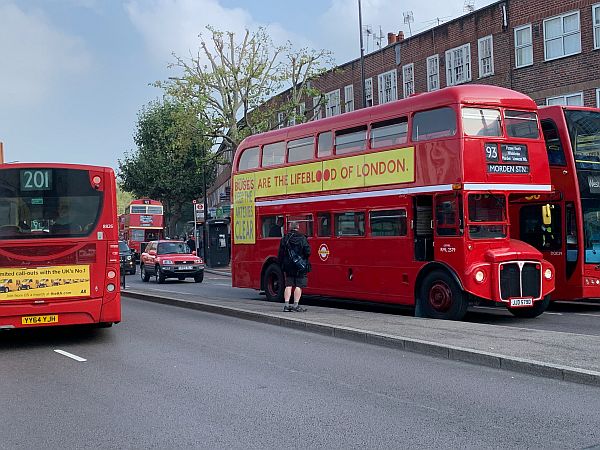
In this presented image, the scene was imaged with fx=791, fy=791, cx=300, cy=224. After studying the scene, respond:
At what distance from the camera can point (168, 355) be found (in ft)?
35.3

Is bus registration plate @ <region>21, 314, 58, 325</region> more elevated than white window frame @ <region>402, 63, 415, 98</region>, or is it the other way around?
white window frame @ <region>402, 63, 415, 98</region>

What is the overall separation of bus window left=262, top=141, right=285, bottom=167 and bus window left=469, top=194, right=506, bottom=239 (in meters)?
6.09

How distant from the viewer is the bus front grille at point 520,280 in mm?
13906

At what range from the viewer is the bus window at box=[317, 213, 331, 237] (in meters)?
17.4

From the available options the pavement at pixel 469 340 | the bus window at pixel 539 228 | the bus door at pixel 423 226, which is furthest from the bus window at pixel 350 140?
the bus window at pixel 539 228

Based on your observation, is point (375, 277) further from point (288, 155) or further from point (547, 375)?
point (547, 375)

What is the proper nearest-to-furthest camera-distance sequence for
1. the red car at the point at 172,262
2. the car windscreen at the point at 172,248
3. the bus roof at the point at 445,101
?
the bus roof at the point at 445,101 < the red car at the point at 172,262 < the car windscreen at the point at 172,248

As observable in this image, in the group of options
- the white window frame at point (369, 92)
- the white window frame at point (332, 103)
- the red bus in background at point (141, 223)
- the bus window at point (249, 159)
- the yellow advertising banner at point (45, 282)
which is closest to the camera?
the yellow advertising banner at point (45, 282)

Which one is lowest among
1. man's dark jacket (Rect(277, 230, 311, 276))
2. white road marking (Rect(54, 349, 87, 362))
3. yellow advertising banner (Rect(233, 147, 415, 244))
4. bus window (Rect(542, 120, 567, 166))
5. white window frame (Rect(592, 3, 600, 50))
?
white road marking (Rect(54, 349, 87, 362))

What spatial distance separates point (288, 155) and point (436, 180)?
17.2ft

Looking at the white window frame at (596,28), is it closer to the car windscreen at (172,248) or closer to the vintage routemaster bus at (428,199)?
the vintage routemaster bus at (428,199)

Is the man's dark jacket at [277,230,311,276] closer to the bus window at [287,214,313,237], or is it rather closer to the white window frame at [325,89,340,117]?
the bus window at [287,214,313,237]

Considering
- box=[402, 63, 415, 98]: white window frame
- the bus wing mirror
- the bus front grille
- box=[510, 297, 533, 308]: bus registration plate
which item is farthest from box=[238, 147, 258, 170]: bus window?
box=[402, 63, 415, 98]: white window frame

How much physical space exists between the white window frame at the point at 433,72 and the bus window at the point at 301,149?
19803 mm
